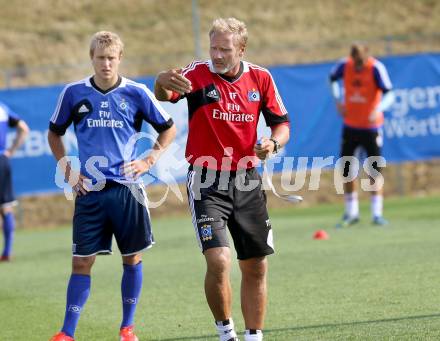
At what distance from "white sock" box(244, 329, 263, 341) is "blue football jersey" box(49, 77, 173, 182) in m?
1.39

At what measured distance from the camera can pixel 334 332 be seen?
684 cm

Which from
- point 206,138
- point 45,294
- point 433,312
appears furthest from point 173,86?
point 45,294

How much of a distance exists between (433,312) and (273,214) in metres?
10.1

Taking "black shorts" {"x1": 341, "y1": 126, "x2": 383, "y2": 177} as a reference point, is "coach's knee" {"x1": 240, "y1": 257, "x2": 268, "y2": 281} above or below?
below

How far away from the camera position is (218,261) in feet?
20.7

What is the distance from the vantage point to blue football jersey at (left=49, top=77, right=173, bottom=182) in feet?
23.0

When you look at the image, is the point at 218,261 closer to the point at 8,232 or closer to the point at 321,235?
the point at 321,235

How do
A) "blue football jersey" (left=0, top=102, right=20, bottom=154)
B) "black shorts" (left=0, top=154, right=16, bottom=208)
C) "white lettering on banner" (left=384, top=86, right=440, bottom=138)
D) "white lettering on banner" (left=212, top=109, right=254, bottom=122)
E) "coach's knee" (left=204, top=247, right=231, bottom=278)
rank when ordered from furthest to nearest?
"white lettering on banner" (left=384, top=86, right=440, bottom=138) < "black shorts" (left=0, top=154, right=16, bottom=208) < "blue football jersey" (left=0, top=102, right=20, bottom=154) < "white lettering on banner" (left=212, top=109, right=254, bottom=122) < "coach's knee" (left=204, top=247, right=231, bottom=278)

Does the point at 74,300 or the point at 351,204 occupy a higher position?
the point at 351,204

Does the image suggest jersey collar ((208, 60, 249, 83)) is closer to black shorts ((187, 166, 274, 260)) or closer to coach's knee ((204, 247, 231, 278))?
black shorts ((187, 166, 274, 260))

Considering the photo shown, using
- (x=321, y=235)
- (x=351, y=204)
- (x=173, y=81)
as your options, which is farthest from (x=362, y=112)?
(x=173, y=81)

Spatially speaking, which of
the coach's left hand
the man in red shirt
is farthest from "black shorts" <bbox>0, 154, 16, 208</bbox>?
the coach's left hand

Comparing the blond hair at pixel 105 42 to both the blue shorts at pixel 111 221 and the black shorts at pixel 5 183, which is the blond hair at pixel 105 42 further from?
the black shorts at pixel 5 183

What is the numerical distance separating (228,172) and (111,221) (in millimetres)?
1044
